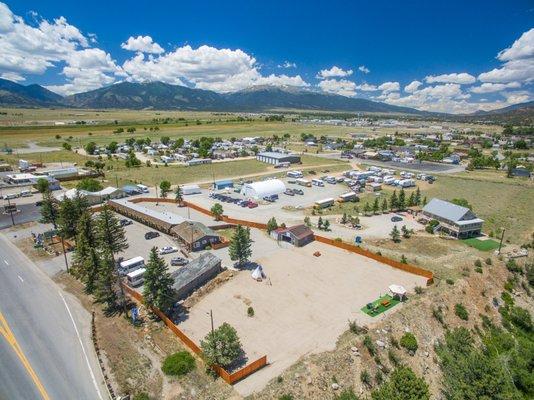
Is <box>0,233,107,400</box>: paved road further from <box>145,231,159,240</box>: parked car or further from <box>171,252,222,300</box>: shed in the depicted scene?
<box>145,231,159,240</box>: parked car

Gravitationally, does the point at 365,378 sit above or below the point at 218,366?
below

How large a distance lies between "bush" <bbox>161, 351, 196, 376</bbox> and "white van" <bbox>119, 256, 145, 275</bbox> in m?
16.7

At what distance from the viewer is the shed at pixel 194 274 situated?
37062mm

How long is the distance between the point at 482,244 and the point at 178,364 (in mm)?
46562

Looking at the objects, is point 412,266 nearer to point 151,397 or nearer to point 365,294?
point 365,294

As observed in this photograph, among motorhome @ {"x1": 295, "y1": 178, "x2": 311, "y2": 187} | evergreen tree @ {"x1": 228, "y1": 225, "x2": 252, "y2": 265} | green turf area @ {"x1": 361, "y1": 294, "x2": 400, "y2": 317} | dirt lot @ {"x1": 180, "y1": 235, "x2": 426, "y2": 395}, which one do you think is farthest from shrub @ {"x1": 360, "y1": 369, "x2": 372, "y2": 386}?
motorhome @ {"x1": 295, "y1": 178, "x2": 311, "y2": 187}

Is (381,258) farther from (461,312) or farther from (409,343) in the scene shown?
(409,343)

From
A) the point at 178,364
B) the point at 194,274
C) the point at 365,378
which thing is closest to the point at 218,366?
the point at 178,364

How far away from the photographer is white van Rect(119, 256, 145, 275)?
137 feet

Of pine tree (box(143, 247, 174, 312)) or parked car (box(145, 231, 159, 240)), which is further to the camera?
parked car (box(145, 231, 159, 240))

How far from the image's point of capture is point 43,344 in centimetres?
2939

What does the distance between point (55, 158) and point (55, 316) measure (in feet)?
359

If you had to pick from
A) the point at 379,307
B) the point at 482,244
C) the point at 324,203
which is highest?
the point at 324,203

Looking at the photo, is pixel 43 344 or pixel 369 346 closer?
pixel 43 344
